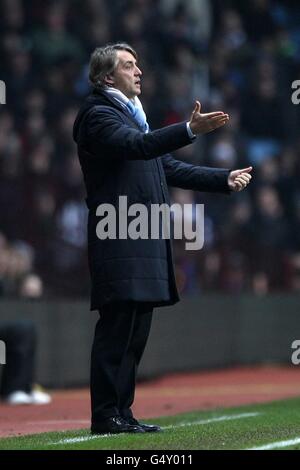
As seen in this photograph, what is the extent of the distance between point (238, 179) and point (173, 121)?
31.4 ft

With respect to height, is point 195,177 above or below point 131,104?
below

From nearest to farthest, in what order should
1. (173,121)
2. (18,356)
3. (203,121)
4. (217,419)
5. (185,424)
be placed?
(203,121) < (185,424) < (217,419) < (18,356) < (173,121)

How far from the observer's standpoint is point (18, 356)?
42.3 feet

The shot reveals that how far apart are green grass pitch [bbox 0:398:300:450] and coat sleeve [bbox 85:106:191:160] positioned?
153 centimetres

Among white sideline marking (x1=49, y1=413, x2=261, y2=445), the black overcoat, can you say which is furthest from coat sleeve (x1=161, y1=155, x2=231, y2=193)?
white sideline marking (x1=49, y1=413, x2=261, y2=445)

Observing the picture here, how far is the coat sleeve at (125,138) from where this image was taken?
7270 mm

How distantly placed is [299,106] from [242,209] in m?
2.38

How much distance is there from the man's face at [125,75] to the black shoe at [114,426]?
6.07 ft

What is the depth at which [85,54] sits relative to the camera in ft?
59.7

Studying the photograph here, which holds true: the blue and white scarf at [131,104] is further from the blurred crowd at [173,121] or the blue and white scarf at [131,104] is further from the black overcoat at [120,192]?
the blurred crowd at [173,121]

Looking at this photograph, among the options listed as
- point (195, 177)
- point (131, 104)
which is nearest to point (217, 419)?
point (195, 177)

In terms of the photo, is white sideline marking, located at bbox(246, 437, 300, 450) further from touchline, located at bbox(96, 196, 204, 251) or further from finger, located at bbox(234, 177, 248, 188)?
finger, located at bbox(234, 177, 248, 188)

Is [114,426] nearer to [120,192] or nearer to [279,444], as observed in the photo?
[279,444]
